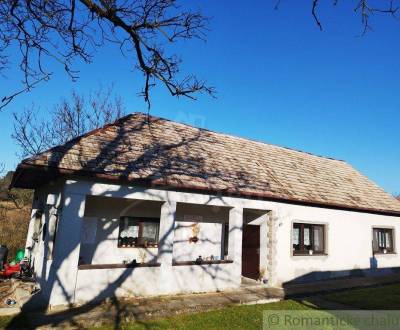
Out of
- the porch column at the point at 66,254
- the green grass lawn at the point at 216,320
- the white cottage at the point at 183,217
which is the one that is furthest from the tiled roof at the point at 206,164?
A: the green grass lawn at the point at 216,320

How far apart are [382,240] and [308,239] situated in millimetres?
5351

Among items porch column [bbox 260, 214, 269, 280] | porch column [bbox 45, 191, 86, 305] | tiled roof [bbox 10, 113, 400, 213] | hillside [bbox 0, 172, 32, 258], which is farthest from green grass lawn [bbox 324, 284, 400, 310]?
hillside [bbox 0, 172, 32, 258]

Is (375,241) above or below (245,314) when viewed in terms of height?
above

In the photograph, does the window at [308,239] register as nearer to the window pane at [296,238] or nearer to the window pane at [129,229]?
the window pane at [296,238]

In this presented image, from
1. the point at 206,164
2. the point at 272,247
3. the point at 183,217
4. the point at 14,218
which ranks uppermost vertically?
the point at 206,164

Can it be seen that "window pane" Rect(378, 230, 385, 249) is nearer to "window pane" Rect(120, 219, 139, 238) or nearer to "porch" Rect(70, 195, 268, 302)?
"porch" Rect(70, 195, 268, 302)

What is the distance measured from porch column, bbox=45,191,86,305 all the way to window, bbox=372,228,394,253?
13.3 meters

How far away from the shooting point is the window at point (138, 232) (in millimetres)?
9898

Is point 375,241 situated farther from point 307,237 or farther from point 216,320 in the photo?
point 216,320

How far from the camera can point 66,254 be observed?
24.6ft

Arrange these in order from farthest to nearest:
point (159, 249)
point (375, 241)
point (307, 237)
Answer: point (375, 241) → point (307, 237) → point (159, 249)

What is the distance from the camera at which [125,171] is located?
8.64 metres

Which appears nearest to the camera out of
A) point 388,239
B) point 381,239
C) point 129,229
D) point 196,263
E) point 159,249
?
point 159,249

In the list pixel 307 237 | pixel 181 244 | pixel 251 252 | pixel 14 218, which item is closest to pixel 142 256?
pixel 181 244
